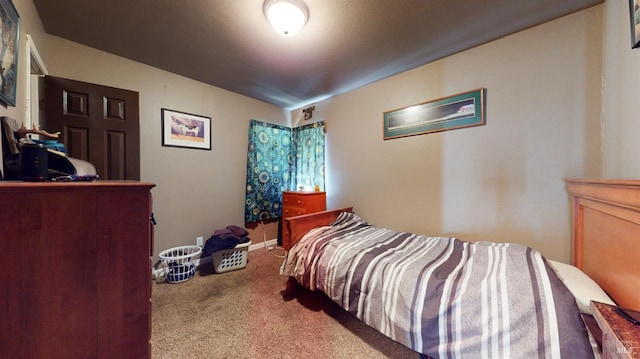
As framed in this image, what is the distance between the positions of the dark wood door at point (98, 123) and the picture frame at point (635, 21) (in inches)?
138

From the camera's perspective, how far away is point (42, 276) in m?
0.62

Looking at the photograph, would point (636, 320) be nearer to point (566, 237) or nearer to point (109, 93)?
point (566, 237)

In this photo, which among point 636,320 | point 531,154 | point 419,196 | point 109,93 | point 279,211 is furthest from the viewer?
point 279,211

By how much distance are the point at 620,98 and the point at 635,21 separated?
1.45ft

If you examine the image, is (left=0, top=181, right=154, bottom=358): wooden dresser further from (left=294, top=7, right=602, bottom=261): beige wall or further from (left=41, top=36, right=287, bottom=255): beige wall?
(left=294, top=7, right=602, bottom=261): beige wall

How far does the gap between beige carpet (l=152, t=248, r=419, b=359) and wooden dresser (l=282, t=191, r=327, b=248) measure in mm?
940

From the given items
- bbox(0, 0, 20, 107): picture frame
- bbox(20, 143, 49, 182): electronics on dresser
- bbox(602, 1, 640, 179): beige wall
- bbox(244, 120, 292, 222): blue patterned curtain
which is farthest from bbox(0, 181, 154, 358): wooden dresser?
bbox(602, 1, 640, 179): beige wall

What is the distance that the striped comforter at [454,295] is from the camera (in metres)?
0.91

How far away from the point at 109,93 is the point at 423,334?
3.12 metres

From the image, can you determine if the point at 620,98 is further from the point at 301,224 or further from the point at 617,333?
the point at 301,224

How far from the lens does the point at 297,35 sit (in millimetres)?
1745

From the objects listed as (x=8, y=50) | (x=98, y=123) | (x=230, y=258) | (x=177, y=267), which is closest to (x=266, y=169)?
(x=230, y=258)

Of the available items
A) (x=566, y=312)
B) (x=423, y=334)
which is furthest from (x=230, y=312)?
(x=566, y=312)

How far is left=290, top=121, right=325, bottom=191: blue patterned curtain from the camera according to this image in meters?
3.13
